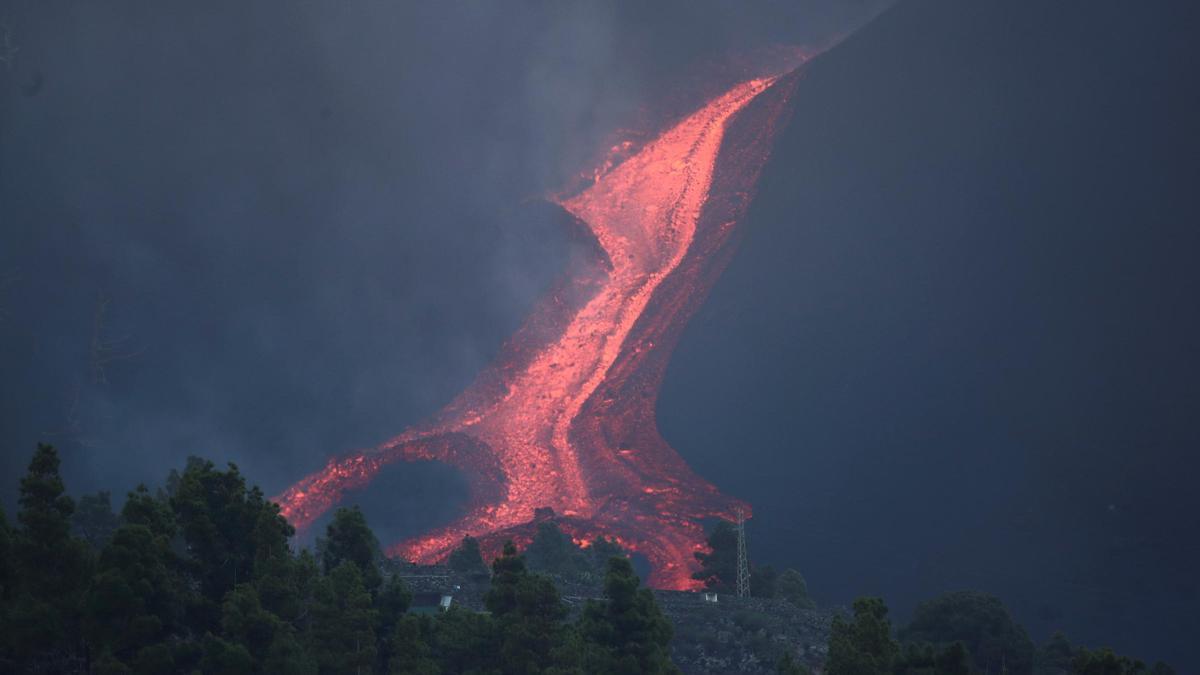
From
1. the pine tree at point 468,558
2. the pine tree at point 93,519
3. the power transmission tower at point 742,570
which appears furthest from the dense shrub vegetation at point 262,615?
the power transmission tower at point 742,570

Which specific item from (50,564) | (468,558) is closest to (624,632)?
(50,564)

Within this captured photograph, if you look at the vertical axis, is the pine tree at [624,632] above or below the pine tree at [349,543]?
below

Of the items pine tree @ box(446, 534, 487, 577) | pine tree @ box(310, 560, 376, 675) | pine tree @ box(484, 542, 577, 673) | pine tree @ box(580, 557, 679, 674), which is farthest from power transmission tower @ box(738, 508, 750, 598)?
pine tree @ box(310, 560, 376, 675)

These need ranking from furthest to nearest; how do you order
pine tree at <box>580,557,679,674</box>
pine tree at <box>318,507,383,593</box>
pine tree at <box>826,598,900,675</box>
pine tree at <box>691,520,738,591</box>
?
pine tree at <box>691,520,738,591</box> → pine tree at <box>318,507,383,593</box> → pine tree at <box>580,557,679,674</box> → pine tree at <box>826,598,900,675</box>

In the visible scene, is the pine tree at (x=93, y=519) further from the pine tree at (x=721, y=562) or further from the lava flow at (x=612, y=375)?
the pine tree at (x=721, y=562)

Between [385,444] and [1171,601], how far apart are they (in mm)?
41179

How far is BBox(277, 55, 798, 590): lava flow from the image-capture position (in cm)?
5803

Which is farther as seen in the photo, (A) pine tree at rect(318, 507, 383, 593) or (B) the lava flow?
(B) the lava flow

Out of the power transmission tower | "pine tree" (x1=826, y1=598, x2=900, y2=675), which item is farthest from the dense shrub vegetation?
the power transmission tower

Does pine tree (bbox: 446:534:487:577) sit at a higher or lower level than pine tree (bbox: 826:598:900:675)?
higher

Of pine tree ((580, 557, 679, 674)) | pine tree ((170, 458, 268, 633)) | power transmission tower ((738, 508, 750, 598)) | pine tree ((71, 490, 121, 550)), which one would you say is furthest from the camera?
power transmission tower ((738, 508, 750, 598))

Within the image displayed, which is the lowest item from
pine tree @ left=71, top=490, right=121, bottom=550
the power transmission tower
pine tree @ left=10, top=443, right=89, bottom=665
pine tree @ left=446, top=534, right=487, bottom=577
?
pine tree @ left=10, top=443, right=89, bottom=665

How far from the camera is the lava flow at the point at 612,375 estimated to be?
190 ft

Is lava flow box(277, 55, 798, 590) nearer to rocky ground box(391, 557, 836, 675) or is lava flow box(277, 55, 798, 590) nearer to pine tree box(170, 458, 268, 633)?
rocky ground box(391, 557, 836, 675)
